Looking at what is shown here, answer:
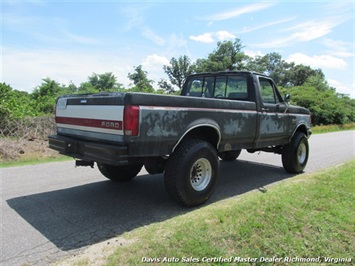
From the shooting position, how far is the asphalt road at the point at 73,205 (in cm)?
345

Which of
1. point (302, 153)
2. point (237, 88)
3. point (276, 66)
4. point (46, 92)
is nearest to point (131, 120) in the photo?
point (237, 88)

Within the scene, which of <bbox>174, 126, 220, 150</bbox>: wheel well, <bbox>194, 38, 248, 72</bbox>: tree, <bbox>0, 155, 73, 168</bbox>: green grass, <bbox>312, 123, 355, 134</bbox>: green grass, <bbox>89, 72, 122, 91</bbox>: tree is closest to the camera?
<bbox>174, 126, 220, 150</bbox>: wheel well

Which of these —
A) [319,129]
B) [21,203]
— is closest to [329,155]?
[21,203]

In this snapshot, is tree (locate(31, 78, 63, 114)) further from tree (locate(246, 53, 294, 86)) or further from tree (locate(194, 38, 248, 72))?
tree (locate(246, 53, 294, 86))

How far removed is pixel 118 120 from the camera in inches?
154

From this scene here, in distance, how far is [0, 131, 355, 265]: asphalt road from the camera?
3447 mm

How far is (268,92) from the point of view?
6418 millimetres

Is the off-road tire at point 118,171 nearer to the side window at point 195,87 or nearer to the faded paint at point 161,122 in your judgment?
the faded paint at point 161,122

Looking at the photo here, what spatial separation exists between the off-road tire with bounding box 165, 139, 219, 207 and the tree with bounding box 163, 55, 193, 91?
66.5 metres

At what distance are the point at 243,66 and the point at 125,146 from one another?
58876mm

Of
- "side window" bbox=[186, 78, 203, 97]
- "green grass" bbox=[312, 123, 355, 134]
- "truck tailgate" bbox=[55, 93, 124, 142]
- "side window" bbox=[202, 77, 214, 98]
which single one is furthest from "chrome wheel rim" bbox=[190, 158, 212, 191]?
"green grass" bbox=[312, 123, 355, 134]

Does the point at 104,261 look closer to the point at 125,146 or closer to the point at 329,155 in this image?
the point at 125,146

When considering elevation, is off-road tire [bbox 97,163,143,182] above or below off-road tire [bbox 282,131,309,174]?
below

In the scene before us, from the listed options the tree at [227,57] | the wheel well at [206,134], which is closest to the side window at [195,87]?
the wheel well at [206,134]
